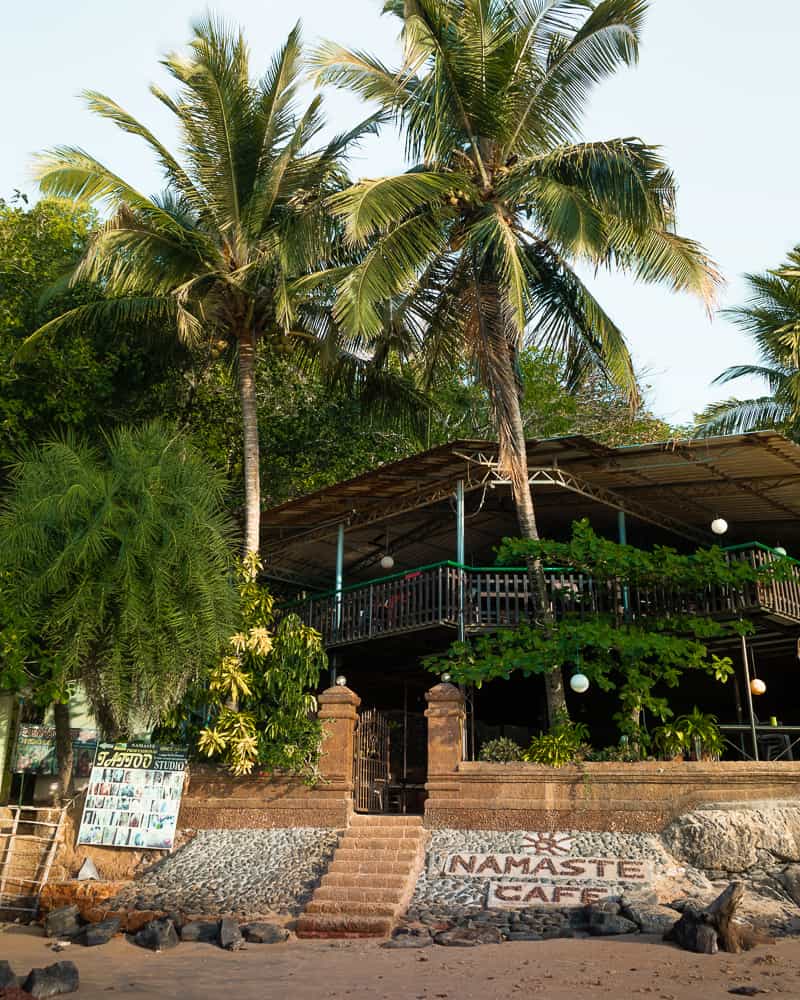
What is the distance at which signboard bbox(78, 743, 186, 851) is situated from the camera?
42.7 ft

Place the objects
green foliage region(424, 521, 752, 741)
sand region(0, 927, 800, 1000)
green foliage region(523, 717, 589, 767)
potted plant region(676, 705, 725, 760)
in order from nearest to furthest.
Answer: sand region(0, 927, 800, 1000), green foliage region(523, 717, 589, 767), potted plant region(676, 705, 725, 760), green foliage region(424, 521, 752, 741)

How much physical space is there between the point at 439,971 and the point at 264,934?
2447 mm

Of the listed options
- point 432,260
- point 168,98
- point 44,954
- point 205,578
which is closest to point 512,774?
point 205,578

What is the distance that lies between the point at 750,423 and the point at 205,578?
45.1ft

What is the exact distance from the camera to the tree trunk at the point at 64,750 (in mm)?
13695

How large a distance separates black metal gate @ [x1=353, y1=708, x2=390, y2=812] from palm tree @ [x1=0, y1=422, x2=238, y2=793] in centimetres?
259

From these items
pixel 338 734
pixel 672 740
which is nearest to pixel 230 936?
pixel 338 734

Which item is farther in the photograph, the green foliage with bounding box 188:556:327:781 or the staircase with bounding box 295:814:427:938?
the green foliage with bounding box 188:556:327:781

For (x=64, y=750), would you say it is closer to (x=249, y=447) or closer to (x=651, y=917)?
(x=249, y=447)

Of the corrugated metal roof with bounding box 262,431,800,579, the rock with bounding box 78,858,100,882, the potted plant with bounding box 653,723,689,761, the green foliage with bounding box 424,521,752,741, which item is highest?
the corrugated metal roof with bounding box 262,431,800,579

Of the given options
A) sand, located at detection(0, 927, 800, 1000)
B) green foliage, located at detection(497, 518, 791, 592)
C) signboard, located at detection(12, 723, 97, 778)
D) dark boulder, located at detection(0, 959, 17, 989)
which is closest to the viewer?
sand, located at detection(0, 927, 800, 1000)

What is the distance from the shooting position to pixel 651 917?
382 inches

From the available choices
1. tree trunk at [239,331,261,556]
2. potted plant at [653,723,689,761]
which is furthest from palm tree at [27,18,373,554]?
potted plant at [653,723,689,761]

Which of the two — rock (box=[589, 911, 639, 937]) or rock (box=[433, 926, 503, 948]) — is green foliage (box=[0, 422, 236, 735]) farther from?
rock (box=[589, 911, 639, 937])
